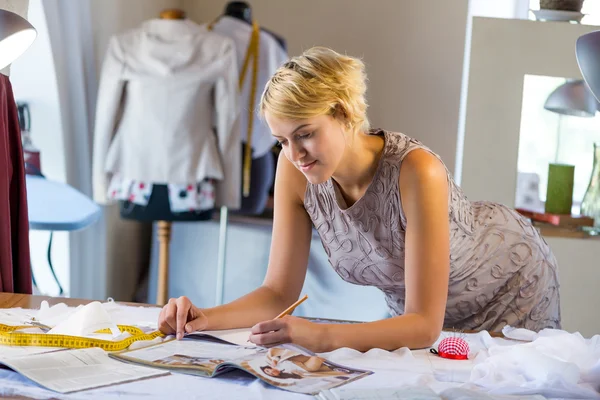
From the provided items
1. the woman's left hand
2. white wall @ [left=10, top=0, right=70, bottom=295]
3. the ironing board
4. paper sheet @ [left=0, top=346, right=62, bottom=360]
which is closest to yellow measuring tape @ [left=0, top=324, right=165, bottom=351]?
paper sheet @ [left=0, top=346, right=62, bottom=360]

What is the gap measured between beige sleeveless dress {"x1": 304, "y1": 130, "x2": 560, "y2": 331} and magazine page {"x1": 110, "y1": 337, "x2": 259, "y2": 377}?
0.49 meters

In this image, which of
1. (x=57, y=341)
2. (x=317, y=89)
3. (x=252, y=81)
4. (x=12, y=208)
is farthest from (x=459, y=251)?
(x=252, y=81)

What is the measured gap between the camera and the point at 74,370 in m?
1.33

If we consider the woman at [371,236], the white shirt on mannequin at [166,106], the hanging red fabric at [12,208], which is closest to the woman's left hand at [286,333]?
the woman at [371,236]

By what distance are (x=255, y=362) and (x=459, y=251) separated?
0.80 m

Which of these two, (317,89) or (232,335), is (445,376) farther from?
(317,89)

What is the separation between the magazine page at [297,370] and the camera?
1.30m

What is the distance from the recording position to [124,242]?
4547mm

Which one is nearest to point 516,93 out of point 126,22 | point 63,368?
point 126,22

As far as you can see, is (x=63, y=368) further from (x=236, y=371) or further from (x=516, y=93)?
(x=516, y=93)

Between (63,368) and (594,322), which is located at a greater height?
(63,368)

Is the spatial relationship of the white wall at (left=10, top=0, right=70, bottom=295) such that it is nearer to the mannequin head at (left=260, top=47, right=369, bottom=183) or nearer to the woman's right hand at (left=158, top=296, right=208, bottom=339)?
the mannequin head at (left=260, top=47, right=369, bottom=183)

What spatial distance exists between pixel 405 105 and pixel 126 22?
1.89 metres

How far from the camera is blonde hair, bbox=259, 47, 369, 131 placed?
1.67 meters
